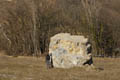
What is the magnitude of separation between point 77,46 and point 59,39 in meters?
1.69

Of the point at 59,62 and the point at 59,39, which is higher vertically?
the point at 59,39

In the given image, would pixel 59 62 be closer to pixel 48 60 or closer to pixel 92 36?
pixel 48 60

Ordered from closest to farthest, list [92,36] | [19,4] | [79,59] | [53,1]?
1. [79,59]
2. [92,36]
3. [19,4]
4. [53,1]

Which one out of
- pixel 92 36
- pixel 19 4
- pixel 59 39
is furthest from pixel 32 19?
pixel 59 39

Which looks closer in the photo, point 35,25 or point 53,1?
point 35,25

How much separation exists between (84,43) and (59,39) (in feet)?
6.99

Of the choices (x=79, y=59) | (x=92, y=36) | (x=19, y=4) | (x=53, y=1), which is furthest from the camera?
(x=53, y=1)

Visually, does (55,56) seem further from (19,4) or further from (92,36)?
(19,4)

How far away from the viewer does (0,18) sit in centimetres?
4644

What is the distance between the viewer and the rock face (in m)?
23.2

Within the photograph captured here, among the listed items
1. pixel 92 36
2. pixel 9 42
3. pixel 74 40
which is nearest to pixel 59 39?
pixel 74 40

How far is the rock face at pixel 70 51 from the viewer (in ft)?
76.3

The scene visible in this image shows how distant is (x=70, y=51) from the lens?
23.9 m

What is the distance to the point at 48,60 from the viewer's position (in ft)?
77.9
